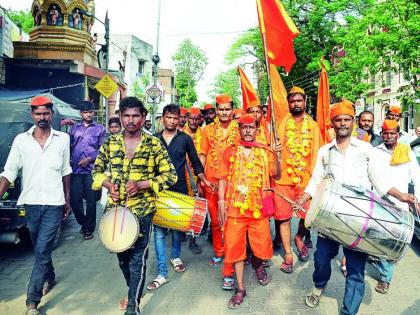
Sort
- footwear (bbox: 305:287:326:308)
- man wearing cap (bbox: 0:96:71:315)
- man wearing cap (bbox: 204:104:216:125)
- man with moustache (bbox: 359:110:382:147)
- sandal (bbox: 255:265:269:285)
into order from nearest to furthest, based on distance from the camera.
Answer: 1. man wearing cap (bbox: 0:96:71:315)
2. footwear (bbox: 305:287:326:308)
3. sandal (bbox: 255:265:269:285)
4. man with moustache (bbox: 359:110:382:147)
5. man wearing cap (bbox: 204:104:216:125)

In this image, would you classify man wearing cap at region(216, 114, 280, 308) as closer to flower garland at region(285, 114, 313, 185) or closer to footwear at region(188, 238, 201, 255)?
flower garland at region(285, 114, 313, 185)

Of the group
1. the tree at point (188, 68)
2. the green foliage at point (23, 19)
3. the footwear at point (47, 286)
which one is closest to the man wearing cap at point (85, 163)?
the footwear at point (47, 286)

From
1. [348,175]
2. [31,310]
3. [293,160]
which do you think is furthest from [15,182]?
[348,175]

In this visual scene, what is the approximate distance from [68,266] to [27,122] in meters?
2.41

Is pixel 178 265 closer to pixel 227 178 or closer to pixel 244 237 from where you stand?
pixel 244 237

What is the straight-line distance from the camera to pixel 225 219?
13.5 ft

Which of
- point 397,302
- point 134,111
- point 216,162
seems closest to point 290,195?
point 216,162

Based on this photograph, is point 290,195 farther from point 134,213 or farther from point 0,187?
point 0,187

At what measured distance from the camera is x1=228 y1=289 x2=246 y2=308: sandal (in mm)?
3930

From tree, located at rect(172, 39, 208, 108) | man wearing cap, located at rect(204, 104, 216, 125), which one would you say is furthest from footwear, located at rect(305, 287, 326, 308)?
tree, located at rect(172, 39, 208, 108)

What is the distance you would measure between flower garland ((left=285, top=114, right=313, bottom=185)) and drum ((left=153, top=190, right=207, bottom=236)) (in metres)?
1.31

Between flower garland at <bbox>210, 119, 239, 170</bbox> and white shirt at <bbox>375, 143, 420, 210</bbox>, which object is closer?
white shirt at <bbox>375, 143, 420, 210</bbox>

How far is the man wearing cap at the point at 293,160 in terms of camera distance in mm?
4895

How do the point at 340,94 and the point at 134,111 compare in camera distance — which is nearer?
the point at 134,111
